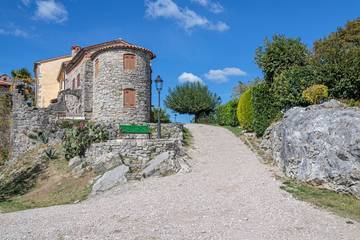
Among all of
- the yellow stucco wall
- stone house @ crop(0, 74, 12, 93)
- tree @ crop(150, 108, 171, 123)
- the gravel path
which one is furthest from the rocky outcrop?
stone house @ crop(0, 74, 12, 93)

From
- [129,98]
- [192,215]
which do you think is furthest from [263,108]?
[192,215]

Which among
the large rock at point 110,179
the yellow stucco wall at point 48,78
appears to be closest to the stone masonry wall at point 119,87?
the large rock at point 110,179

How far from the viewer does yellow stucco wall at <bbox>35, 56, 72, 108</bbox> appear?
42938 millimetres

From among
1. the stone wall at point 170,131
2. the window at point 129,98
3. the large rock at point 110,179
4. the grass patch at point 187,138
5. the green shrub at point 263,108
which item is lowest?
the large rock at point 110,179

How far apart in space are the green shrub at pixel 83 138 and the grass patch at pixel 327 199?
35.4ft

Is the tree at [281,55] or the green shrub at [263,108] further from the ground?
the tree at [281,55]

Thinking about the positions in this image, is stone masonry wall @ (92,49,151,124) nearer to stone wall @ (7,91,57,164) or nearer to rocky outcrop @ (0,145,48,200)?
stone wall @ (7,91,57,164)

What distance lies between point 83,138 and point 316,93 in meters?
11.9

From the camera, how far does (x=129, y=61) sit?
87.0 feet

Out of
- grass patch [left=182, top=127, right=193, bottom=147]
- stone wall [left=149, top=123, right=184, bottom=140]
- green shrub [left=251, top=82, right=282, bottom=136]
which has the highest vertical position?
green shrub [left=251, top=82, right=282, bottom=136]

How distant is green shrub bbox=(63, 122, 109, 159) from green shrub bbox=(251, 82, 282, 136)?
8368 mm

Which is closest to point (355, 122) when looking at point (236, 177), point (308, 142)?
point (308, 142)

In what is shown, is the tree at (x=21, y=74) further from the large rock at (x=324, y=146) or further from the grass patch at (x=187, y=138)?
the large rock at (x=324, y=146)

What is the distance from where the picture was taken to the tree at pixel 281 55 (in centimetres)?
2153
